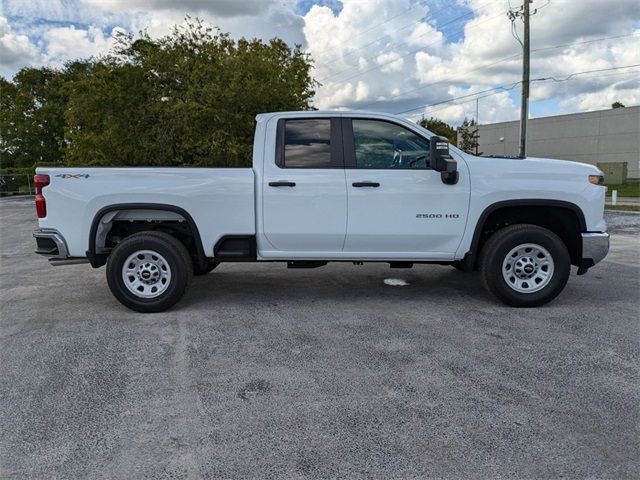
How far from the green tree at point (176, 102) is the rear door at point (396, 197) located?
1073cm

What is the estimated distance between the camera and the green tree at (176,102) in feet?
53.5

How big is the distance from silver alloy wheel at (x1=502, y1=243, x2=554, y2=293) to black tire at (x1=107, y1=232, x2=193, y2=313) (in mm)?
3468

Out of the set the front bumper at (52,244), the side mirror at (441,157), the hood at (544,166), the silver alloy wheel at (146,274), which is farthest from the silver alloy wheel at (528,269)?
the front bumper at (52,244)

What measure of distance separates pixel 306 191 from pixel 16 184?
3705 centimetres

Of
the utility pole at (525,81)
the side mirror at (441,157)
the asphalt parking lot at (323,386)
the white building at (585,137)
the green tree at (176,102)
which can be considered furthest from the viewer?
the white building at (585,137)

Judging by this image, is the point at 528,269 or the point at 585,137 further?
the point at 585,137

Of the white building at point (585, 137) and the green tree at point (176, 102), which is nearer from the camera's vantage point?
the green tree at point (176, 102)

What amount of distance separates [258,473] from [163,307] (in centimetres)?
315

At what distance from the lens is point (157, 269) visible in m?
5.38

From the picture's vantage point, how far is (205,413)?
10.6 ft

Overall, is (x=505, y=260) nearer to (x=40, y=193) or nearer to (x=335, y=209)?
(x=335, y=209)

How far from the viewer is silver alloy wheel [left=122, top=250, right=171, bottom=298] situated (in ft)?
17.5

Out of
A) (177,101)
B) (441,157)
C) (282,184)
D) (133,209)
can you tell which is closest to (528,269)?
(441,157)

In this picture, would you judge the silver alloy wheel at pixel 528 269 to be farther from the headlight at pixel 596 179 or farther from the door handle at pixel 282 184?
the door handle at pixel 282 184
